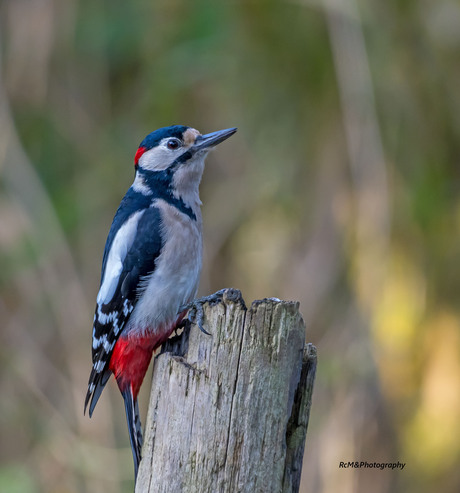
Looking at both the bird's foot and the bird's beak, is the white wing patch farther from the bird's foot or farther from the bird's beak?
the bird's foot

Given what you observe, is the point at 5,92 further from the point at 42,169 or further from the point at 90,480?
the point at 90,480

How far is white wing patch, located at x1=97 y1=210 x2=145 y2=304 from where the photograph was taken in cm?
318

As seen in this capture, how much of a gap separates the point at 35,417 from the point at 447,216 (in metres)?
3.15

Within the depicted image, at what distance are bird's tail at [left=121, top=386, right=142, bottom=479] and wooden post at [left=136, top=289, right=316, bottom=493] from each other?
21.6 inches

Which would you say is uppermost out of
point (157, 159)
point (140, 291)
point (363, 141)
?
point (363, 141)

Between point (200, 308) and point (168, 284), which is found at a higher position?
point (168, 284)

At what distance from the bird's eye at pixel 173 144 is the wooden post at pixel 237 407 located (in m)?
1.38

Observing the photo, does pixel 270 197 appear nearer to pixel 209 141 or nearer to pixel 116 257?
pixel 209 141

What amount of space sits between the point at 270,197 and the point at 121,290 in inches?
97.1

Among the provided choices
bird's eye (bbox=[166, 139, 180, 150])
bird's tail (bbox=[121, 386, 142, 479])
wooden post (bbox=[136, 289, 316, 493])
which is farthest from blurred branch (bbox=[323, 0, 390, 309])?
wooden post (bbox=[136, 289, 316, 493])

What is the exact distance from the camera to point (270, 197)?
5449 mm

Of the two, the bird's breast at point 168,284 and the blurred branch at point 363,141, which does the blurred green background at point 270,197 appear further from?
the bird's breast at point 168,284

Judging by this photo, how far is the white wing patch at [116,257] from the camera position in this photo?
3.18m

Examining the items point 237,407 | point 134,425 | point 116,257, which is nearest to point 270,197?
point 116,257
